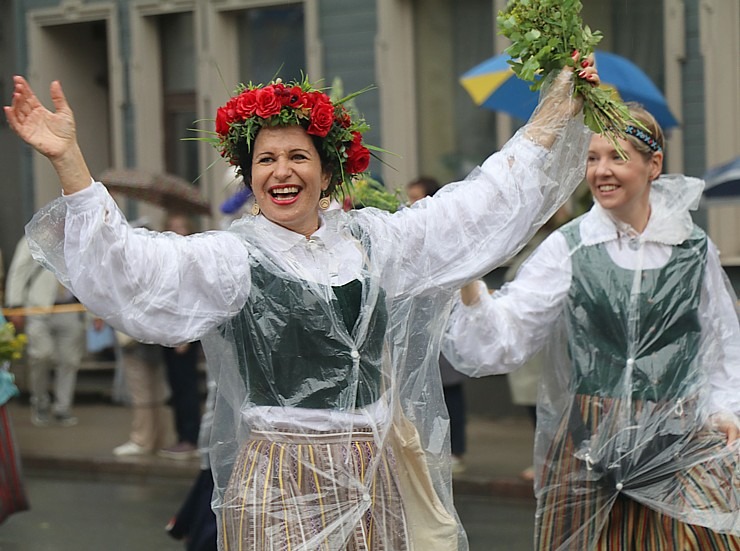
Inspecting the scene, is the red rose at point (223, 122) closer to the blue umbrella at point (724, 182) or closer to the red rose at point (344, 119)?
the red rose at point (344, 119)

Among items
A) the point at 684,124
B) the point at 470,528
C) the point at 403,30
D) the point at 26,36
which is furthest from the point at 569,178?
the point at 26,36

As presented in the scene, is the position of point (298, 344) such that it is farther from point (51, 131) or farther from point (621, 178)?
point (621, 178)

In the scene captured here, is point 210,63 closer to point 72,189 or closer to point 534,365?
point 534,365

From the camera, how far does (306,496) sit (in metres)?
3.63

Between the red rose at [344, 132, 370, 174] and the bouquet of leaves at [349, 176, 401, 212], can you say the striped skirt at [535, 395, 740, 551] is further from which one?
the red rose at [344, 132, 370, 174]

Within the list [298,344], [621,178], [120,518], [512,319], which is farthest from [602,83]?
[298,344]

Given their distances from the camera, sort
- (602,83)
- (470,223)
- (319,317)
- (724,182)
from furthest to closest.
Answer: (602,83), (724,182), (470,223), (319,317)

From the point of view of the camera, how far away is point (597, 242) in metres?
4.81

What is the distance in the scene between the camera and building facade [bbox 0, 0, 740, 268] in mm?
10766

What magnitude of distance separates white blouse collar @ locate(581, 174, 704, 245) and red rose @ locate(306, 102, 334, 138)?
1384mm

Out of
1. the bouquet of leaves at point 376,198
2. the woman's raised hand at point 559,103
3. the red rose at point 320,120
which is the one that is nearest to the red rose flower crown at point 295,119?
the red rose at point 320,120

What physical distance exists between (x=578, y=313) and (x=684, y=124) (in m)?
6.46

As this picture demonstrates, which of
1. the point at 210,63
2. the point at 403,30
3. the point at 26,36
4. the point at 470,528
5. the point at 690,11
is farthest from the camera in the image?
the point at 26,36

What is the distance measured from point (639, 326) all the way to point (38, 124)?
2168 millimetres
